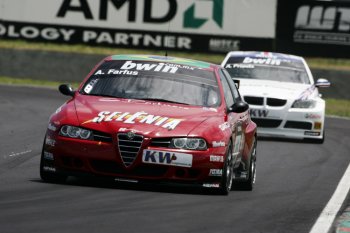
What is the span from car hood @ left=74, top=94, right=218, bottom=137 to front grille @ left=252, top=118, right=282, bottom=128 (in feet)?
27.5

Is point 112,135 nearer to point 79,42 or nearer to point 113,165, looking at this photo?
point 113,165

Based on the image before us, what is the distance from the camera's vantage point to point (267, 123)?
2056cm

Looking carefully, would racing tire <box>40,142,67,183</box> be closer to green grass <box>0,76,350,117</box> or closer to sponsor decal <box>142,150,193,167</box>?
sponsor decal <box>142,150,193,167</box>

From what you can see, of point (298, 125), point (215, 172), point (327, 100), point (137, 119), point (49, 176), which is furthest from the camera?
point (327, 100)

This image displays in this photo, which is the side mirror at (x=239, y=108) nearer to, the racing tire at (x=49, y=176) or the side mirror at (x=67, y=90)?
the side mirror at (x=67, y=90)

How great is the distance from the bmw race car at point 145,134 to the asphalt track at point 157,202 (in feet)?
0.60

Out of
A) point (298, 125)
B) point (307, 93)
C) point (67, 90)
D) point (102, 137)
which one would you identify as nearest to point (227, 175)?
point (102, 137)

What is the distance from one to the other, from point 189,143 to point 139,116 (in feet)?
1.74

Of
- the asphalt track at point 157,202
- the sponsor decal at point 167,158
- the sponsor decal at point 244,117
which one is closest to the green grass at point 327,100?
the asphalt track at point 157,202

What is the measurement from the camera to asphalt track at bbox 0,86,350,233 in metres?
8.94

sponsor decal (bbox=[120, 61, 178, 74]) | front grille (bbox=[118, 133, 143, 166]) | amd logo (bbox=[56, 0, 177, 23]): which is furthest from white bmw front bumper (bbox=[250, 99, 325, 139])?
amd logo (bbox=[56, 0, 177, 23])

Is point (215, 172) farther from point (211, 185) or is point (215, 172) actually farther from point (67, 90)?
point (67, 90)

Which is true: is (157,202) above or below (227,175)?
above

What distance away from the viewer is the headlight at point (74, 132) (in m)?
11.3
